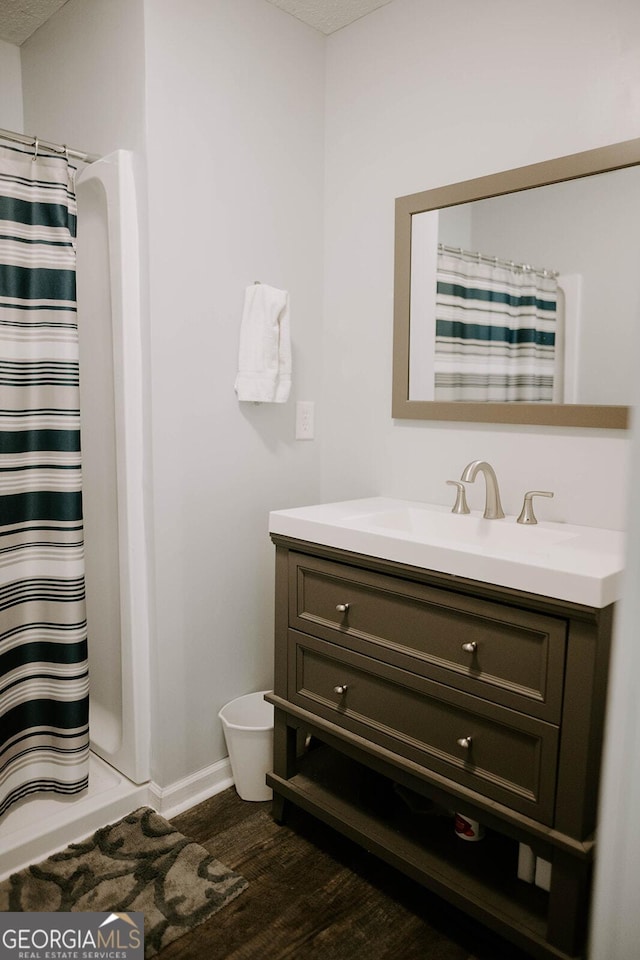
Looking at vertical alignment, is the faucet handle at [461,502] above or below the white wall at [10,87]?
below

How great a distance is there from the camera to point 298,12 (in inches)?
85.3

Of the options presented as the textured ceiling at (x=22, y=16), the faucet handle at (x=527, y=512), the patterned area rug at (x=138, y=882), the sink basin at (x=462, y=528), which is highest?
the textured ceiling at (x=22, y=16)

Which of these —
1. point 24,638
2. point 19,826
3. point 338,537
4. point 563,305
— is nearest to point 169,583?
point 24,638

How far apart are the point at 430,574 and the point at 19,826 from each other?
137 cm

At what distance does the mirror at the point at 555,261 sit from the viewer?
1659 millimetres

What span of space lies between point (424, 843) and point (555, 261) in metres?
1.56

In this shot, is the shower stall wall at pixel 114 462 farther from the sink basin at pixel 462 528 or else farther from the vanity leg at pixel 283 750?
the sink basin at pixel 462 528

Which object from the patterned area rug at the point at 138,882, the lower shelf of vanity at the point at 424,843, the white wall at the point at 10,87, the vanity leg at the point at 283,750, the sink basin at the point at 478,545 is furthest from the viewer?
the white wall at the point at 10,87

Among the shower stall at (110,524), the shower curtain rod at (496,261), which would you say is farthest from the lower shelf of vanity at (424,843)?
the shower curtain rod at (496,261)

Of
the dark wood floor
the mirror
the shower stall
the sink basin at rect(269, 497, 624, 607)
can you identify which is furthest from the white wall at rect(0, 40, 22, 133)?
the dark wood floor

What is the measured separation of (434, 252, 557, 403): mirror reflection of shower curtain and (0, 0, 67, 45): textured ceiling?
1491 mm

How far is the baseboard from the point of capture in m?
2.02

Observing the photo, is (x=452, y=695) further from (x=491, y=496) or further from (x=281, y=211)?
(x=281, y=211)

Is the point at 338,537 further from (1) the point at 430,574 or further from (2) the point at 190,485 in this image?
(2) the point at 190,485
